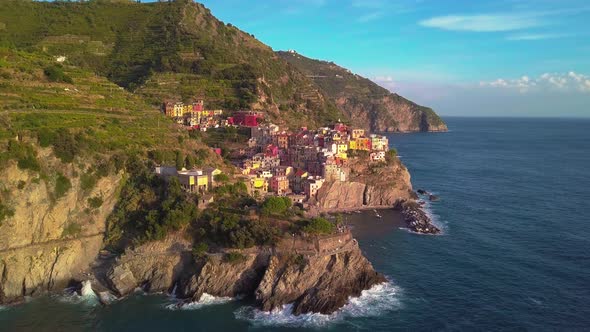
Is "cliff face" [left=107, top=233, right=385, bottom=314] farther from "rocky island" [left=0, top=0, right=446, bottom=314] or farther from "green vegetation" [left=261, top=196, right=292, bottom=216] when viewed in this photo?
"green vegetation" [left=261, top=196, right=292, bottom=216]

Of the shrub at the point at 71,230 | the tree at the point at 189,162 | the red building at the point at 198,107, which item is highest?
the red building at the point at 198,107

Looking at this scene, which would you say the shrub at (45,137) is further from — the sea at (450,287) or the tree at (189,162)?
the tree at (189,162)

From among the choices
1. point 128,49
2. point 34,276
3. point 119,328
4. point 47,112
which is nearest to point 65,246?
point 34,276

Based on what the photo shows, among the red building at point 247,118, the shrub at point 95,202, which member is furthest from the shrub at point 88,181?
the red building at point 247,118

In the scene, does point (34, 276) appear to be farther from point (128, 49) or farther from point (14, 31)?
point (14, 31)

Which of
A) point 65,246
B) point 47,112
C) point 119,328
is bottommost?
point 119,328

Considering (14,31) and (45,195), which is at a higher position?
(14,31)

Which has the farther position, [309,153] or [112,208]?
[309,153]
